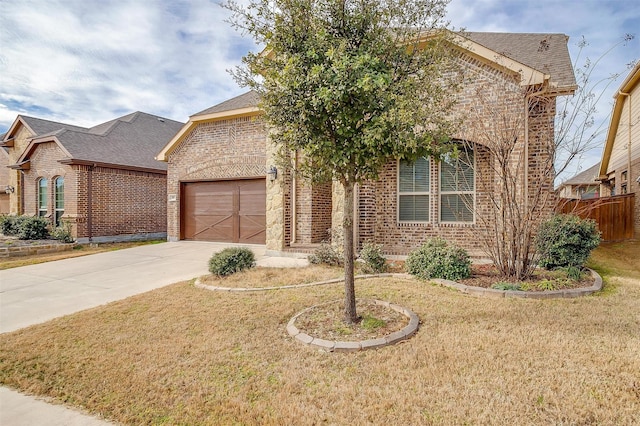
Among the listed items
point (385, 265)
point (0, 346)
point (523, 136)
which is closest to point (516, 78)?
point (523, 136)

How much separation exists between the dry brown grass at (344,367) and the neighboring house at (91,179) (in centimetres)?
1111

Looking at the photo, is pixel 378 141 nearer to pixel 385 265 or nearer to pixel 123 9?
pixel 385 265

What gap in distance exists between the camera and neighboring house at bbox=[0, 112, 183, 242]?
14.1 metres

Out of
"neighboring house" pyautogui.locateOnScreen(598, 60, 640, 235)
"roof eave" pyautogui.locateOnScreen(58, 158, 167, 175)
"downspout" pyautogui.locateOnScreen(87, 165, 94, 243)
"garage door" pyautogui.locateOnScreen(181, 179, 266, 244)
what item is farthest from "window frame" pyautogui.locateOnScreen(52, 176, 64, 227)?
"neighboring house" pyautogui.locateOnScreen(598, 60, 640, 235)

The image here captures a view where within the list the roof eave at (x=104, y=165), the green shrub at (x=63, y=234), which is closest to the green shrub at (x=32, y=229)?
the green shrub at (x=63, y=234)

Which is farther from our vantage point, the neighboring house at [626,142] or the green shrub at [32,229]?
the green shrub at [32,229]

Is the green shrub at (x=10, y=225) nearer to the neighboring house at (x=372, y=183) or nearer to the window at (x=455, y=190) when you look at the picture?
the neighboring house at (x=372, y=183)

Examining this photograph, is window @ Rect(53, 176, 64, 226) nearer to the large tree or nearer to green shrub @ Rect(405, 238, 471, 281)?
the large tree

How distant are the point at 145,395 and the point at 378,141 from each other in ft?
10.8

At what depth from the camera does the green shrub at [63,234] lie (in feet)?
44.8

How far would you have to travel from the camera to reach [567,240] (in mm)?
6375

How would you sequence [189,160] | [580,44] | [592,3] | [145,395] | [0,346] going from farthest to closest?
[189,160], [592,3], [580,44], [0,346], [145,395]

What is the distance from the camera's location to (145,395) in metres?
2.94

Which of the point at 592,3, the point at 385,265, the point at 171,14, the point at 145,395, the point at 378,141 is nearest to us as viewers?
the point at 145,395
